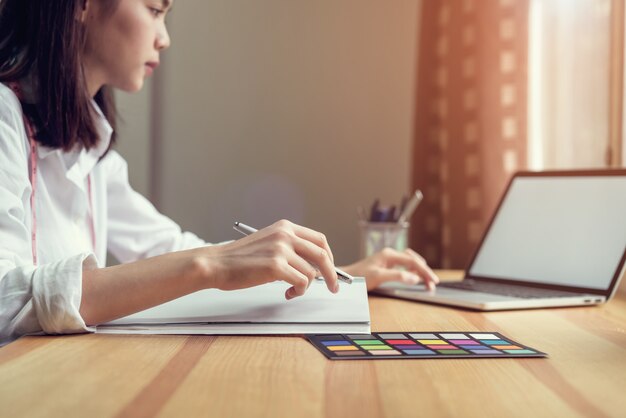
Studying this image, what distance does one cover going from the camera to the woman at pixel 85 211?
79cm

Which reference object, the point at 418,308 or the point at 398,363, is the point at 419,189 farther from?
the point at 398,363

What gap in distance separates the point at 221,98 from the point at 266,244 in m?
1.48

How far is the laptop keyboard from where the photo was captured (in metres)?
1.11

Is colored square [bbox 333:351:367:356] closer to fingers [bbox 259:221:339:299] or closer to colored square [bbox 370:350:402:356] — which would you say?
colored square [bbox 370:350:402:356]

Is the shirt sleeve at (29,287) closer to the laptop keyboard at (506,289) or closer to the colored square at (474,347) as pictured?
the colored square at (474,347)

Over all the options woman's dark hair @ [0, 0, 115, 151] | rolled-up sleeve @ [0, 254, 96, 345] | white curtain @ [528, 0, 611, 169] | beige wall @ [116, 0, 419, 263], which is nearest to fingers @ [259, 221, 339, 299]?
rolled-up sleeve @ [0, 254, 96, 345]

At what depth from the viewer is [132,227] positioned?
4.98 feet

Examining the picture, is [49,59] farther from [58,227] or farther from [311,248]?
[311,248]

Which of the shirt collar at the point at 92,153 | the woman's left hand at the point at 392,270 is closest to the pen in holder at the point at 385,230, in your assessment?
the woman's left hand at the point at 392,270

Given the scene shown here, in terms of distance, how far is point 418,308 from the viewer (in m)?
1.03

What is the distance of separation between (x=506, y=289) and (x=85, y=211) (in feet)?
2.31

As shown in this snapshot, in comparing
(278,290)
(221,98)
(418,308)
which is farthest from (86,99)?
(221,98)

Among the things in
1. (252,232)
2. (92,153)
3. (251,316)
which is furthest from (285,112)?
(251,316)

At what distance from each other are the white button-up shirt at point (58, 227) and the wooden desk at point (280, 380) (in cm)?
4
